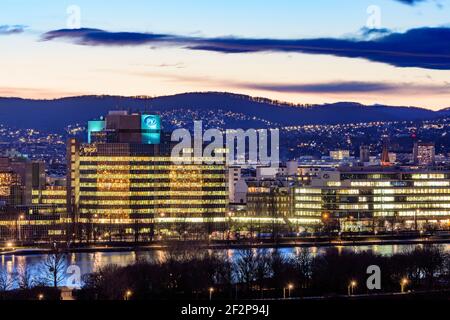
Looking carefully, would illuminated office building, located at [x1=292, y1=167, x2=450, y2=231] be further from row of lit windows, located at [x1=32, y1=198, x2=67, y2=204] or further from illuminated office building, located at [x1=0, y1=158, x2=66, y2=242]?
illuminated office building, located at [x1=0, y1=158, x2=66, y2=242]

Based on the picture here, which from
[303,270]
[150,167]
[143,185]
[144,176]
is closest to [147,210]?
[143,185]

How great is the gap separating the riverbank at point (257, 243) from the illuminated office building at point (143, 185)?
6.68 metres

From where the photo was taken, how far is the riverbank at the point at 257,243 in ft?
140

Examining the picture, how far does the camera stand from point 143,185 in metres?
55.1

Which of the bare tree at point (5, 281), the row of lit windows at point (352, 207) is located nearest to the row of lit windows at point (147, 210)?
the row of lit windows at point (352, 207)

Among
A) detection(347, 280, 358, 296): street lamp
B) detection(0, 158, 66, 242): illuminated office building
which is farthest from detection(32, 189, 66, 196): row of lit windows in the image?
detection(347, 280, 358, 296): street lamp

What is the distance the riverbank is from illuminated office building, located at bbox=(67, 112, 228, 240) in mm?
6683

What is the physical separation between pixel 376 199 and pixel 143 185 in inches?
447

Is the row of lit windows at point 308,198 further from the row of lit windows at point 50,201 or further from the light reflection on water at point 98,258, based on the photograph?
the light reflection on water at point 98,258

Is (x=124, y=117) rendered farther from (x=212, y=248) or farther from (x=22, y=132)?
(x=22, y=132)

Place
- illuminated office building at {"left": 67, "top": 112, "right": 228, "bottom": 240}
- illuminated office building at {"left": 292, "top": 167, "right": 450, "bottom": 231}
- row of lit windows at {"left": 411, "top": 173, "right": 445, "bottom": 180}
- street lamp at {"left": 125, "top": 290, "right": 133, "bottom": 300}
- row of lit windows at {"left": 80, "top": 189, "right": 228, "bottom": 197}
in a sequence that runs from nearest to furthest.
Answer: street lamp at {"left": 125, "top": 290, "right": 133, "bottom": 300}, illuminated office building at {"left": 67, "top": 112, "right": 228, "bottom": 240}, row of lit windows at {"left": 80, "top": 189, "right": 228, "bottom": 197}, illuminated office building at {"left": 292, "top": 167, "right": 450, "bottom": 231}, row of lit windows at {"left": 411, "top": 173, "right": 445, "bottom": 180}

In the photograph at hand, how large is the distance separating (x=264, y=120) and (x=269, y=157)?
44.5 meters

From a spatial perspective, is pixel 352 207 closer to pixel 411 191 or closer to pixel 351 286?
pixel 411 191

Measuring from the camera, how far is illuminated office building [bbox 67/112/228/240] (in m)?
54.2
